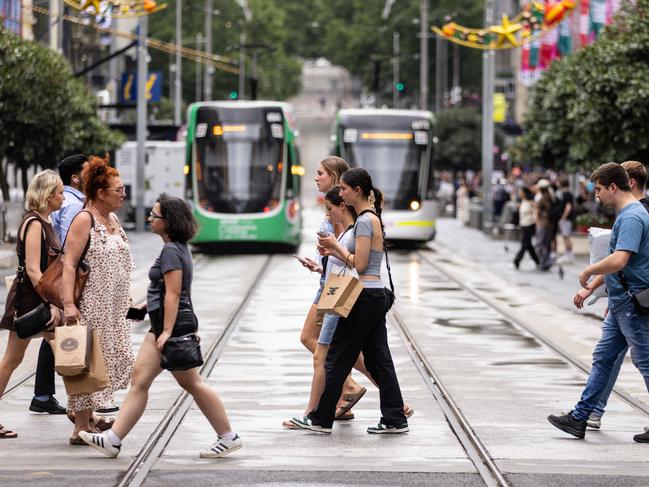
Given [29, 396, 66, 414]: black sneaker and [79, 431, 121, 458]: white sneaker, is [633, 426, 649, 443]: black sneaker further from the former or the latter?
[29, 396, 66, 414]: black sneaker

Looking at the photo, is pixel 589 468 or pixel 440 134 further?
pixel 440 134

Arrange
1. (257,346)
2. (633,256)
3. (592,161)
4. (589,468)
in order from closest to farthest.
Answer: (589,468), (633,256), (257,346), (592,161)

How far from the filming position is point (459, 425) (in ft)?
35.4

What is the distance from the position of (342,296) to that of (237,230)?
22633 mm

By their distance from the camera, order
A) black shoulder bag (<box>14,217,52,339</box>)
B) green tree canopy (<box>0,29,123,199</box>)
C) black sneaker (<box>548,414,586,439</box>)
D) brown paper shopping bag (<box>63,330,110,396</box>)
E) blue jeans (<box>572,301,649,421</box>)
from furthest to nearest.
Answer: green tree canopy (<box>0,29,123,199</box>), black sneaker (<box>548,414,586,439</box>), blue jeans (<box>572,301,649,421</box>), black shoulder bag (<box>14,217,52,339</box>), brown paper shopping bag (<box>63,330,110,396</box>)

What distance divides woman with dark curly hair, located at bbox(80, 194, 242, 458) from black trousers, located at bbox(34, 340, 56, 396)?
187 cm

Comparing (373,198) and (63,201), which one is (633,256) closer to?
(373,198)

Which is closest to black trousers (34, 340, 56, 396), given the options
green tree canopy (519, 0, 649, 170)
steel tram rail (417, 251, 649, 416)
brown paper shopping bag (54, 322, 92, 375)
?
brown paper shopping bag (54, 322, 92, 375)

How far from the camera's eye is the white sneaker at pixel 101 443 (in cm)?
916

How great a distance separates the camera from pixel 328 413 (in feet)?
33.5

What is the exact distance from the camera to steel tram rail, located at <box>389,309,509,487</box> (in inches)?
350

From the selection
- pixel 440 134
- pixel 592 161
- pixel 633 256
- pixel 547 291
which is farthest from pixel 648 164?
pixel 440 134

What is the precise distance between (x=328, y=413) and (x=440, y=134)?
203ft

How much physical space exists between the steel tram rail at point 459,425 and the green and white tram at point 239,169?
16116 millimetres
